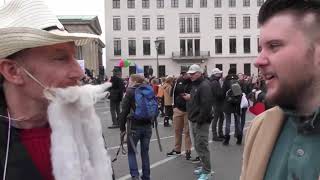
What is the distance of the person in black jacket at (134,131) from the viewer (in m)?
7.89

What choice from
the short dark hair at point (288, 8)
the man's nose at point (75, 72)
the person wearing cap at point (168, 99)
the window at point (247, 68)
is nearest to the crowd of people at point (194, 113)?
the person wearing cap at point (168, 99)

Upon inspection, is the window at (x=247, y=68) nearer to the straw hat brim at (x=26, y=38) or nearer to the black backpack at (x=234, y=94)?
the black backpack at (x=234, y=94)

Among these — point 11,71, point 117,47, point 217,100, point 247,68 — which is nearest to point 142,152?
point 217,100

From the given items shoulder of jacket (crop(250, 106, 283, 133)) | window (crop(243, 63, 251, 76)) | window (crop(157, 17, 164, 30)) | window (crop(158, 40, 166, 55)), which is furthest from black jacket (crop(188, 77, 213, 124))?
window (crop(243, 63, 251, 76))

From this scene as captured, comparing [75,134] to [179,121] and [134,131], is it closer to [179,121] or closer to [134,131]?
[134,131]

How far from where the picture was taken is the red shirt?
2084 mm

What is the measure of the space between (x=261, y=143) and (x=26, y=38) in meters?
1.02

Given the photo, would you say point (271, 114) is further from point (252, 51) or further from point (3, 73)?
point (252, 51)

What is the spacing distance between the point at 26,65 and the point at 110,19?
75.0m

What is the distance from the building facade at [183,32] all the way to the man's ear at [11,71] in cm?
7324

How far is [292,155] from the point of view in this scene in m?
2.01

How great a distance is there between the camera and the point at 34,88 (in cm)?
211

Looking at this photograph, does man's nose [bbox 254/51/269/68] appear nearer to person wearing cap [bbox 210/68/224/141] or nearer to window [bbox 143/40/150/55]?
person wearing cap [bbox 210/68/224/141]

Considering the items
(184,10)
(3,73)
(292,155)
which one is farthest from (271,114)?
(184,10)
